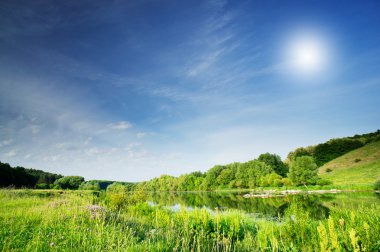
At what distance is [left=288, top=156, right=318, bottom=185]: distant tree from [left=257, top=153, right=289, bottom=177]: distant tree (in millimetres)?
37122

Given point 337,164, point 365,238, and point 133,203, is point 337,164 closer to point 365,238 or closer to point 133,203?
point 133,203

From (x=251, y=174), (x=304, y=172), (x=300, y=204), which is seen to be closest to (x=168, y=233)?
(x=300, y=204)

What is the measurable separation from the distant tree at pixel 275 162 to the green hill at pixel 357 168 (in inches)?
702

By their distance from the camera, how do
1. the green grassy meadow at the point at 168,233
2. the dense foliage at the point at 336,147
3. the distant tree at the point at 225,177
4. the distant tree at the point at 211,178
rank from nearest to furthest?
the green grassy meadow at the point at 168,233 < the dense foliage at the point at 336,147 < the distant tree at the point at 225,177 < the distant tree at the point at 211,178

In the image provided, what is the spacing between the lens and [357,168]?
64312 mm

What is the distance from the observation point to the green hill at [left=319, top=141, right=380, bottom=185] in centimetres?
5384

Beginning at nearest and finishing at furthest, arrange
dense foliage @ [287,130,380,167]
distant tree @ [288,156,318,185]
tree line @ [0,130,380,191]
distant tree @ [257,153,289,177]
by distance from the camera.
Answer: distant tree @ [288,156,318,185] → tree line @ [0,130,380,191] → dense foliage @ [287,130,380,167] → distant tree @ [257,153,289,177]

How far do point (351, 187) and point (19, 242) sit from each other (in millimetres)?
53583

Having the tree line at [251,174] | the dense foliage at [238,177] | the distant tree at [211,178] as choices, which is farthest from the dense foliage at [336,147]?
the distant tree at [211,178]

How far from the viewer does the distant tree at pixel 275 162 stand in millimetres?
96569

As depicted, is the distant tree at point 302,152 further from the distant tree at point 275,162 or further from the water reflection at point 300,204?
the water reflection at point 300,204

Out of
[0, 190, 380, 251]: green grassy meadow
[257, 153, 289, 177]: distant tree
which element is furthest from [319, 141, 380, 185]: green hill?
[0, 190, 380, 251]: green grassy meadow

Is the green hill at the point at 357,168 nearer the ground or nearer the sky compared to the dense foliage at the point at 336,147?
nearer the ground

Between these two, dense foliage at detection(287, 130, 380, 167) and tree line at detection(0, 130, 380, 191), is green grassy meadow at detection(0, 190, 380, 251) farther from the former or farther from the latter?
dense foliage at detection(287, 130, 380, 167)
